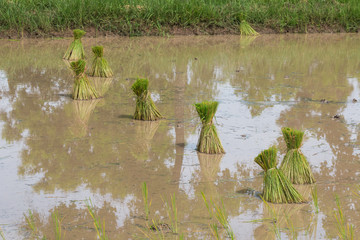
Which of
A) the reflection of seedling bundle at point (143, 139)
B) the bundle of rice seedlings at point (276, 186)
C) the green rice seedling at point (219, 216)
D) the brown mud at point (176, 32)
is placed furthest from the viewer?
the brown mud at point (176, 32)

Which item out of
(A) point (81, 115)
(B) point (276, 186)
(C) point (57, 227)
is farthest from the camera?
(A) point (81, 115)

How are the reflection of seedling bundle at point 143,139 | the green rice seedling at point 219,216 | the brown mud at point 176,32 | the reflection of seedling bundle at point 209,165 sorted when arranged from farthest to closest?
the brown mud at point 176,32
the reflection of seedling bundle at point 143,139
the reflection of seedling bundle at point 209,165
the green rice seedling at point 219,216

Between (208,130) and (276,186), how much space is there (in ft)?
4.10

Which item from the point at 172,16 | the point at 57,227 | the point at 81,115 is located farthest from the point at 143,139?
the point at 172,16

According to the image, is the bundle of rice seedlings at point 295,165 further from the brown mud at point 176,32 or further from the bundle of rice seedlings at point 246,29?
the bundle of rice seedlings at point 246,29

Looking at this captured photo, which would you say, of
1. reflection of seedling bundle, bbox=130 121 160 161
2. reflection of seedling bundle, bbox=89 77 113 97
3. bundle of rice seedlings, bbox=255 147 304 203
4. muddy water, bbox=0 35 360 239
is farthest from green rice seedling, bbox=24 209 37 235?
reflection of seedling bundle, bbox=89 77 113 97

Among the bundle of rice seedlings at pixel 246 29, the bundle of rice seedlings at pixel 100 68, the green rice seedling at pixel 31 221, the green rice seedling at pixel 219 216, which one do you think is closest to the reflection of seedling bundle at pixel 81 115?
the bundle of rice seedlings at pixel 100 68

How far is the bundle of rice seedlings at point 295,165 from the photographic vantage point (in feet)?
14.6

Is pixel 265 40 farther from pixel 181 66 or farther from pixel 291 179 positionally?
pixel 291 179

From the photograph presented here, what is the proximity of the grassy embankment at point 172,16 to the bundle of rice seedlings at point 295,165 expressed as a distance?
8.85 m

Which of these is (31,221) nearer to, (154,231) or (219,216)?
(154,231)

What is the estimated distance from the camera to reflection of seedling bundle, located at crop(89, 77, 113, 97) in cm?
777

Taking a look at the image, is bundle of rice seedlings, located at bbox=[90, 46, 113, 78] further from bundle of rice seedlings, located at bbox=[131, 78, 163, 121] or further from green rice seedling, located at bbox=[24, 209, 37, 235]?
green rice seedling, located at bbox=[24, 209, 37, 235]

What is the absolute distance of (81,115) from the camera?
6520mm
